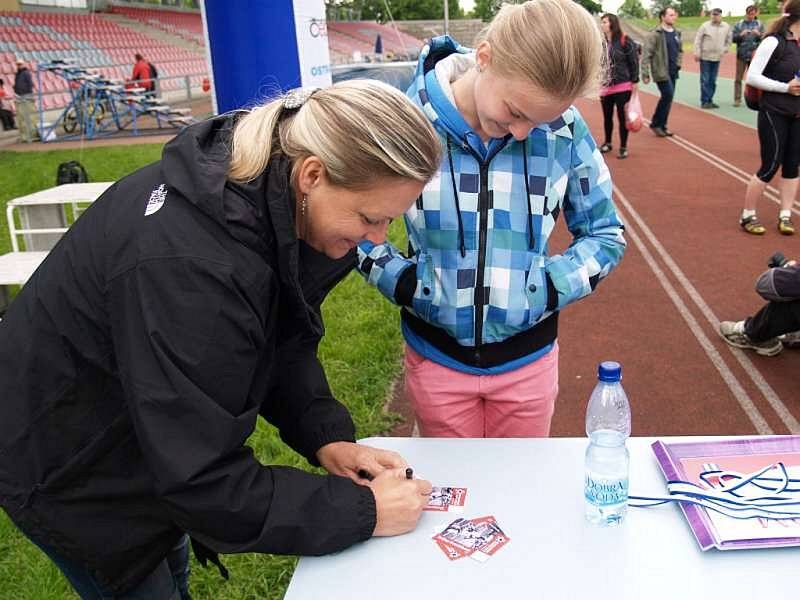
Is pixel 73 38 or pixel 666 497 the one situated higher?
pixel 73 38

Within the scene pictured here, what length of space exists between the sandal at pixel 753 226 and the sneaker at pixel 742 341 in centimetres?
217

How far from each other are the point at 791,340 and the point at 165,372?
13.6 feet

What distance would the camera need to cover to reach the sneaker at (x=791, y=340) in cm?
425

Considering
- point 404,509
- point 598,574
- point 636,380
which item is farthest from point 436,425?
point 636,380

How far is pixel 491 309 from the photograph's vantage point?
1.88 meters

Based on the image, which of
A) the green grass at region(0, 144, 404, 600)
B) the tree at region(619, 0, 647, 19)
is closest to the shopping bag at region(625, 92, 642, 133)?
the green grass at region(0, 144, 404, 600)

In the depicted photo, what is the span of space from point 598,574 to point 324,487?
51 cm

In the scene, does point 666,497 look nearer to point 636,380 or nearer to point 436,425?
point 436,425

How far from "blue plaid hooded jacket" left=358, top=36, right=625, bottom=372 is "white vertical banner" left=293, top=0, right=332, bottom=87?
107 centimetres

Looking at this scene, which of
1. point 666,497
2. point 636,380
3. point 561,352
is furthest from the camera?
point 561,352

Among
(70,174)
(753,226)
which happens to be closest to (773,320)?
(753,226)

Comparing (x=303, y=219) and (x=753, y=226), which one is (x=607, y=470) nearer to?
(x=303, y=219)

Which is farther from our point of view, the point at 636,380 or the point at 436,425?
the point at 636,380

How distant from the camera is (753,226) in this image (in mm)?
6395
